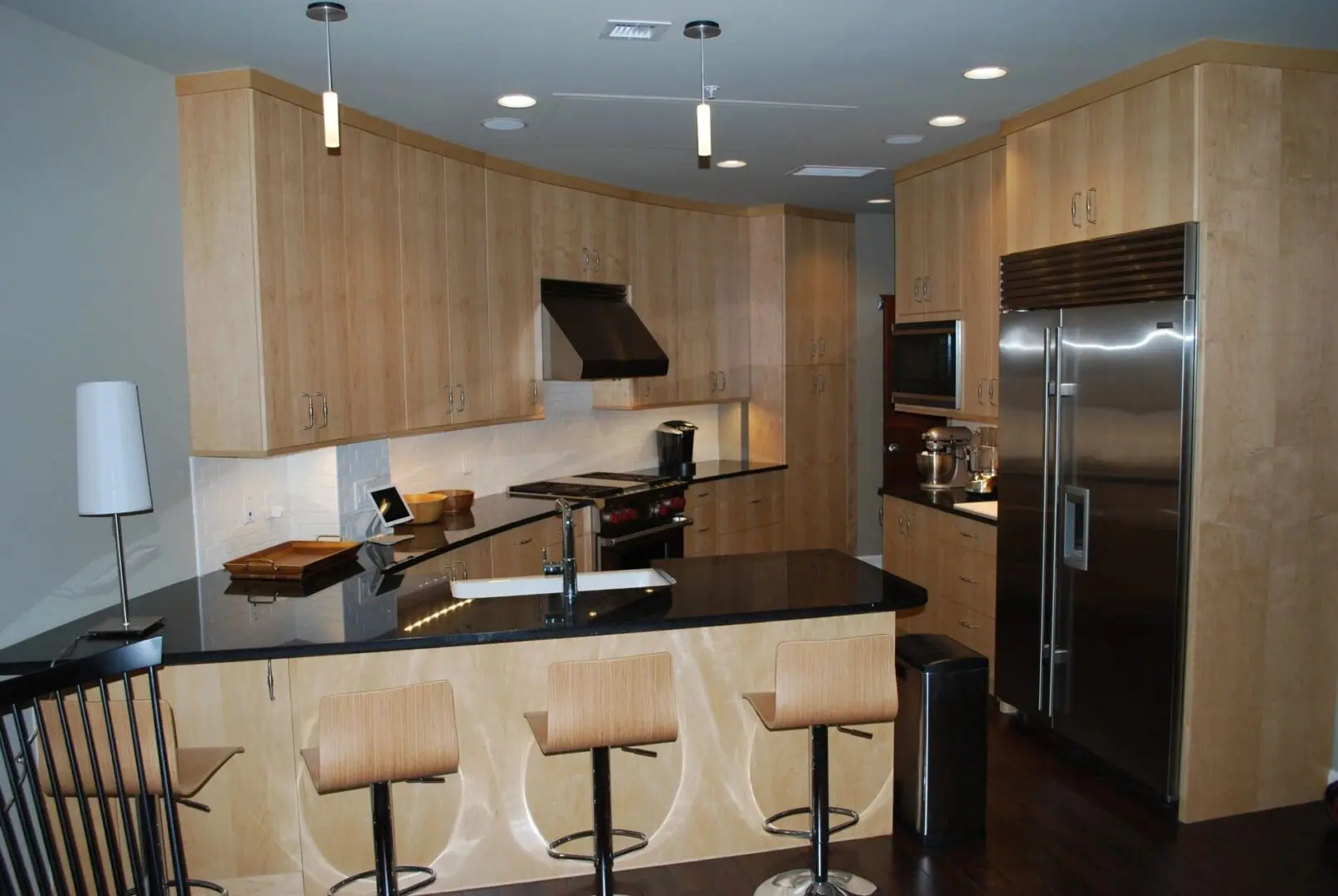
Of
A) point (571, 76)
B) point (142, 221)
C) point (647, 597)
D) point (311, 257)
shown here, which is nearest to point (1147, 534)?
point (647, 597)

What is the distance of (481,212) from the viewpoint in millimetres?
5230

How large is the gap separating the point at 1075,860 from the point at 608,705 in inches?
68.2

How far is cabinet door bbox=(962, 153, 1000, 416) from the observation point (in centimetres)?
498

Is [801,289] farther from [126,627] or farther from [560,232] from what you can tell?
[126,627]

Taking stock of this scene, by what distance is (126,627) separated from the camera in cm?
310

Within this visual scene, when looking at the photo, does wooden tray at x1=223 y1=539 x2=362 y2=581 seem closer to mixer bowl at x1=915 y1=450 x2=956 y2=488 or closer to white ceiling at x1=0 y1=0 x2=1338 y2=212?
white ceiling at x1=0 y1=0 x2=1338 y2=212

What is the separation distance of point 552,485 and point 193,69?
311 cm

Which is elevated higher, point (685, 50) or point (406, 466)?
point (685, 50)

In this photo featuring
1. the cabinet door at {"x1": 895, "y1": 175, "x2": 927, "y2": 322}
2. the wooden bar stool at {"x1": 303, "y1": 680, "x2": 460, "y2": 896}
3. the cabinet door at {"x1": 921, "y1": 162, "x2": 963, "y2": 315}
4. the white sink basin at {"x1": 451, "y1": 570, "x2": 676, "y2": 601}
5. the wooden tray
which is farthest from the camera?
the cabinet door at {"x1": 895, "y1": 175, "x2": 927, "y2": 322}

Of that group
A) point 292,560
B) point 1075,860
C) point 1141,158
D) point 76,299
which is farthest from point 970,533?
point 76,299

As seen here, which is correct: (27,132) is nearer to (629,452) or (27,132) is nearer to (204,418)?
(204,418)

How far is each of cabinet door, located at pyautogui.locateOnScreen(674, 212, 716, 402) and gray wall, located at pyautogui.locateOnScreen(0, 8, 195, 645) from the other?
354 cm

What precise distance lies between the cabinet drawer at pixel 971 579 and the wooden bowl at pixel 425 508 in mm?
2491

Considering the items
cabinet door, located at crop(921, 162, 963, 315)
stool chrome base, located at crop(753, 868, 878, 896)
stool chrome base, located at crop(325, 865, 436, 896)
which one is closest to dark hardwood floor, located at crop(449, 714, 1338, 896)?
stool chrome base, located at crop(753, 868, 878, 896)
